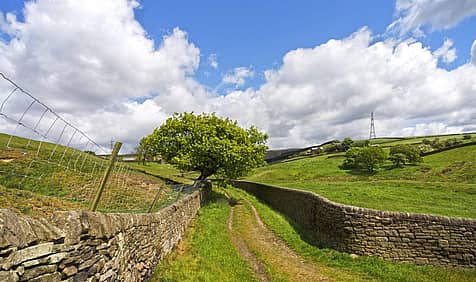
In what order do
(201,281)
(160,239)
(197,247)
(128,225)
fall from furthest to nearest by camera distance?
(197,247)
(160,239)
(201,281)
(128,225)

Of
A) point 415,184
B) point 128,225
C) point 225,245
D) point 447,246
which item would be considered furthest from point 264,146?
point 128,225

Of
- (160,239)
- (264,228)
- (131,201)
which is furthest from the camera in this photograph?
(264,228)

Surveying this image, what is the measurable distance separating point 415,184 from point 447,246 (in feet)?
61.8

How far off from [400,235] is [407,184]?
1909 cm

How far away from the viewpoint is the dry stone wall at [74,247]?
288 centimetres

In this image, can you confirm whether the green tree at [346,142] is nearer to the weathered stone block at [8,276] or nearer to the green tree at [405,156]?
the green tree at [405,156]

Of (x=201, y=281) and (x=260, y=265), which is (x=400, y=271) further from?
(x=201, y=281)

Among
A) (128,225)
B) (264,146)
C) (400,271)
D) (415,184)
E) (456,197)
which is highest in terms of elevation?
(264,146)

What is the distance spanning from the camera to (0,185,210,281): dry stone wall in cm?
288

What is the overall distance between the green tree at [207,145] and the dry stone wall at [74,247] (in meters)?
16.5

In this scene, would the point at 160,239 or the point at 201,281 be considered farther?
the point at 160,239

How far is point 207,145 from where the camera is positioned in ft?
77.7

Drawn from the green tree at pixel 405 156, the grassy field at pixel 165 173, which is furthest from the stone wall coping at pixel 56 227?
the green tree at pixel 405 156

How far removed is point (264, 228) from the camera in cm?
1617
